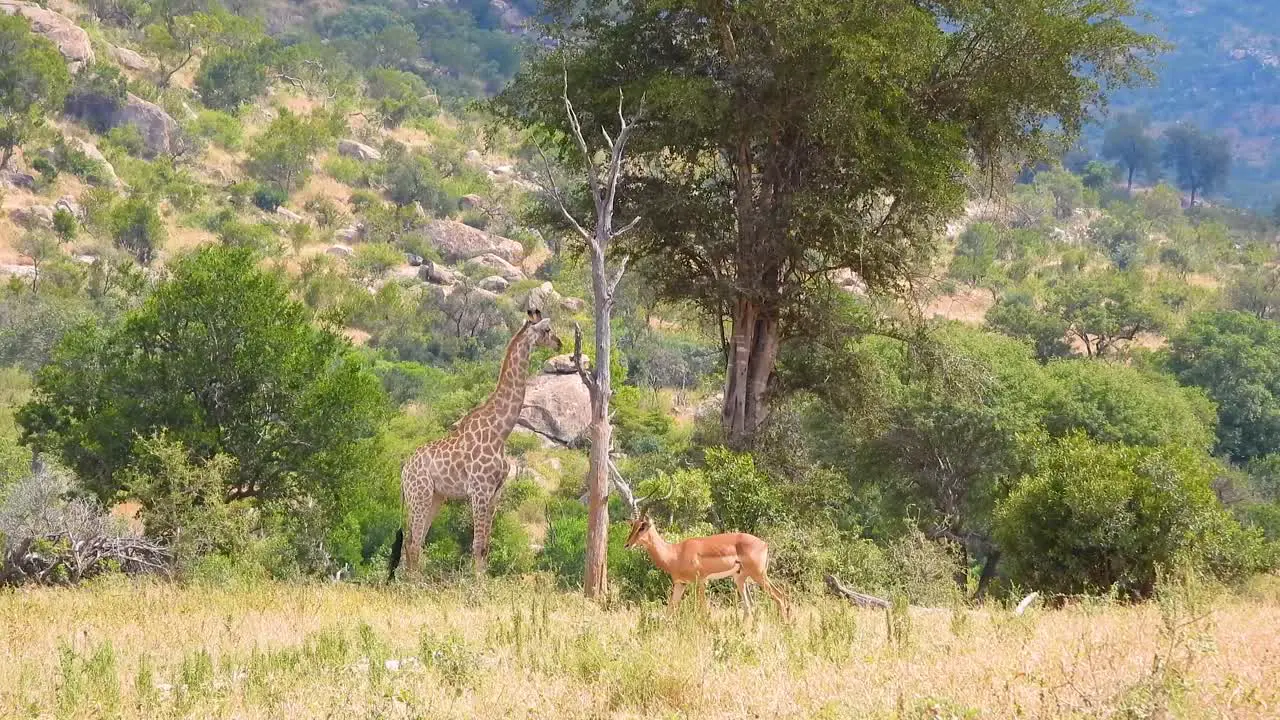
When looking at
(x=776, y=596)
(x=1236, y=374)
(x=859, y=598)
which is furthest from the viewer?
(x=1236, y=374)

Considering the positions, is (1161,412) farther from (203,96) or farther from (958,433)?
(203,96)

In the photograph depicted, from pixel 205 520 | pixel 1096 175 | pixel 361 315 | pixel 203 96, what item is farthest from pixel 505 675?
pixel 1096 175

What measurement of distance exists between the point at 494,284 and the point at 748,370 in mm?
47927

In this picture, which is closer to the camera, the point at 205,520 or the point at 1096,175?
the point at 205,520

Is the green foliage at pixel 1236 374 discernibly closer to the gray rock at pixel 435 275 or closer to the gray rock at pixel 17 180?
the gray rock at pixel 435 275

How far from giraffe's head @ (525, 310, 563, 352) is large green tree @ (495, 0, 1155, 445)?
360cm

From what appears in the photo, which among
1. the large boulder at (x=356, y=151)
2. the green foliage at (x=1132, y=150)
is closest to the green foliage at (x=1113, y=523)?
the large boulder at (x=356, y=151)

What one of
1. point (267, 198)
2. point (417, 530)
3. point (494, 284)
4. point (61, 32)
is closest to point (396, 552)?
point (417, 530)

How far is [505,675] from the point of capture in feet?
24.5

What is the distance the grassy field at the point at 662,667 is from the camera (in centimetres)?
631

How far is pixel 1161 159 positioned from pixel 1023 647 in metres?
147

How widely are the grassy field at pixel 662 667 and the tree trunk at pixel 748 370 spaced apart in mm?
7149

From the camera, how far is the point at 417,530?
44.3ft

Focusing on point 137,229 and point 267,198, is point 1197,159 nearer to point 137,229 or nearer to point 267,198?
point 267,198
